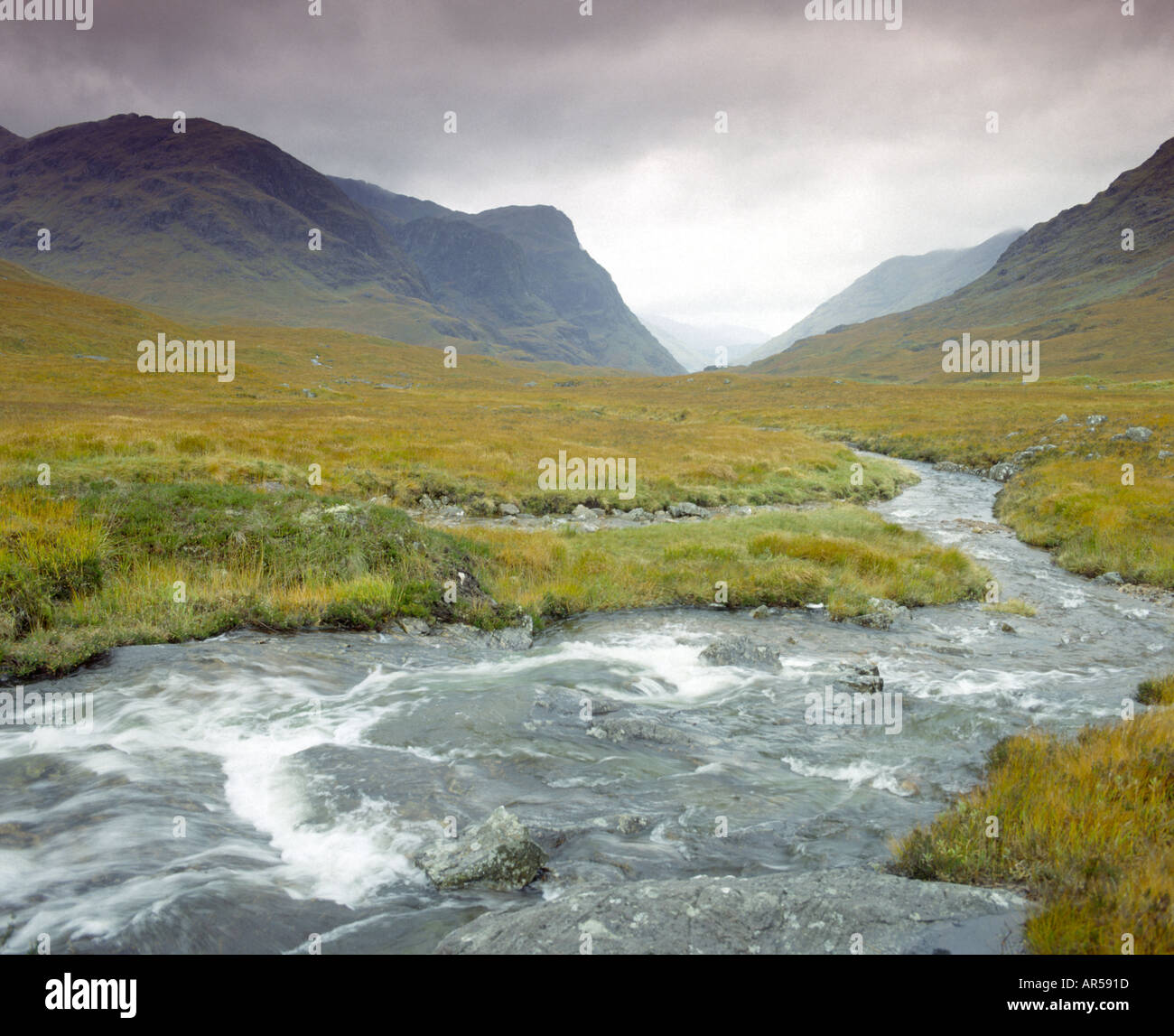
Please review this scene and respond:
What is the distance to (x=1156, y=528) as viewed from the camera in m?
20.2

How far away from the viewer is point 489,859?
5574 mm

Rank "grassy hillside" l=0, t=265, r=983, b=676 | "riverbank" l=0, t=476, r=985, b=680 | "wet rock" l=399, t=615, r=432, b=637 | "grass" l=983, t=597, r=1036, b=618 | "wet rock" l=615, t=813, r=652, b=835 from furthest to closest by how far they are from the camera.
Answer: "grass" l=983, t=597, r=1036, b=618 < "wet rock" l=399, t=615, r=432, b=637 < "grassy hillside" l=0, t=265, r=983, b=676 < "riverbank" l=0, t=476, r=985, b=680 < "wet rock" l=615, t=813, r=652, b=835

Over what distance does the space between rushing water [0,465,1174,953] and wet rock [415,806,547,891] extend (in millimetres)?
152

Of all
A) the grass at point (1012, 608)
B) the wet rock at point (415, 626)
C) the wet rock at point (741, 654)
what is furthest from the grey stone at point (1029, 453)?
the wet rock at point (415, 626)

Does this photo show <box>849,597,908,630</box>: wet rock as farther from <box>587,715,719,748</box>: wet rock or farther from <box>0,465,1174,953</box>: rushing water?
<box>587,715,719,748</box>: wet rock

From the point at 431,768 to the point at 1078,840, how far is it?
643 cm

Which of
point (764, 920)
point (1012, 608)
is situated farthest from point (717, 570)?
point (764, 920)

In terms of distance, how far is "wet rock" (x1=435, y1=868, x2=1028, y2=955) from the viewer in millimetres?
4250

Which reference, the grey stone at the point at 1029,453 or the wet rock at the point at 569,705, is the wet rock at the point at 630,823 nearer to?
the wet rock at the point at 569,705

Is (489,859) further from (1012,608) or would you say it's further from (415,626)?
(1012,608)

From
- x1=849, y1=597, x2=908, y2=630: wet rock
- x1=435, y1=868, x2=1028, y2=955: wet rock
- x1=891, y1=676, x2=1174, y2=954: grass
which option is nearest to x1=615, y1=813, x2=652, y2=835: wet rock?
x1=435, y1=868, x2=1028, y2=955: wet rock
